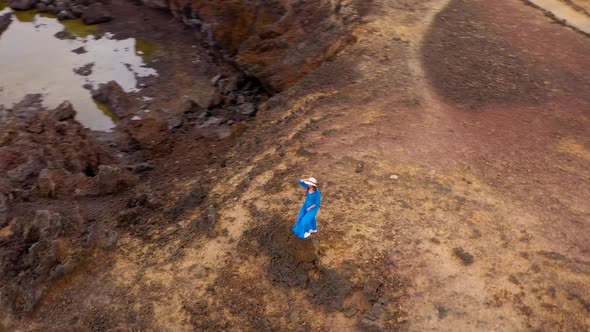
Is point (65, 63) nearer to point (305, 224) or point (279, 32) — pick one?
point (279, 32)

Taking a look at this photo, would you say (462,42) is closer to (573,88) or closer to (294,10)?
(573,88)

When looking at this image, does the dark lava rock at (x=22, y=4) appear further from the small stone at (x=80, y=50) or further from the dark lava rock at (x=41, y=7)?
the small stone at (x=80, y=50)

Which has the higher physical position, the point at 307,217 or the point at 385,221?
the point at 307,217

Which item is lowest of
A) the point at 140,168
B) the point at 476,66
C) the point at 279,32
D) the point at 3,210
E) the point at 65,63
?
the point at 65,63

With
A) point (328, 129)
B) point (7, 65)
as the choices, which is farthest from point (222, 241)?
point (7, 65)

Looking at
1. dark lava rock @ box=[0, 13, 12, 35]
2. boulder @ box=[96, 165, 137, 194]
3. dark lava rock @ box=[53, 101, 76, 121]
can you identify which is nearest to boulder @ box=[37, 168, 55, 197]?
boulder @ box=[96, 165, 137, 194]

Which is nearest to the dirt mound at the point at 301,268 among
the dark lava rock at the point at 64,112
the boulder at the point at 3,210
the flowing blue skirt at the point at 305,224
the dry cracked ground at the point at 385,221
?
the dry cracked ground at the point at 385,221

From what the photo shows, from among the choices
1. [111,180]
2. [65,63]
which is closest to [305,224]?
[111,180]
